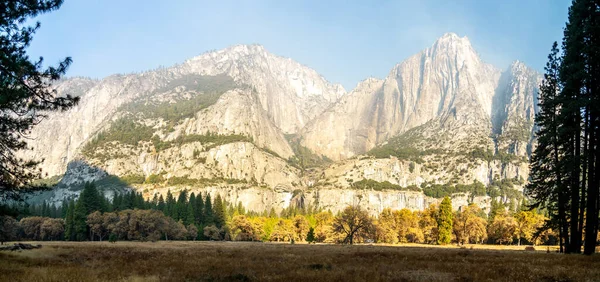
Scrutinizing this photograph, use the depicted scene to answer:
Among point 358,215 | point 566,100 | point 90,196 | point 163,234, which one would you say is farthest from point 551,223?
point 90,196

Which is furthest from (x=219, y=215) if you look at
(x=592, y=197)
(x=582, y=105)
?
(x=582, y=105)

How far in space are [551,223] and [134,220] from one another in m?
94.6

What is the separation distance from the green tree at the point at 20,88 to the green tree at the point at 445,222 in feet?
372

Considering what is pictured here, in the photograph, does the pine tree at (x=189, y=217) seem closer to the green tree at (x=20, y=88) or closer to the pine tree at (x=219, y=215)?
the pine tree at (x=219, y=215)

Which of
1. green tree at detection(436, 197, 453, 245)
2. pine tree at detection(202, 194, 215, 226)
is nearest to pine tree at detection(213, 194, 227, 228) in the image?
pine tree at detection(202, 194, 215, 226)

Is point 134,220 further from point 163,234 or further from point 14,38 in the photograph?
point 14,38

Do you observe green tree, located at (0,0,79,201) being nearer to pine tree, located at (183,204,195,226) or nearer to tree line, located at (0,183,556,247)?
tree line, located at (0,183,556,247)

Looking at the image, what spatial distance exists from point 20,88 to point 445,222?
117 m

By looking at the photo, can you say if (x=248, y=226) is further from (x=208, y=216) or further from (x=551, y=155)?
(x=551, y=155)

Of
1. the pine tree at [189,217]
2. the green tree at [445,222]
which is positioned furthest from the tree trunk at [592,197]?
the pine tree at [189,217]

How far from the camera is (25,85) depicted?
17.2m

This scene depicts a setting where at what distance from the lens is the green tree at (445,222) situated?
381 ft

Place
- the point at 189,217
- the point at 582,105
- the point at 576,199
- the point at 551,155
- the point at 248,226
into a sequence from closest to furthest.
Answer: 1. the point at 582,105
2. the point at 576,199
3. the point at 551,155
4. the point at 189,217
5. the point at 248,226

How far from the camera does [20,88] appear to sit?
17391 millimetres
